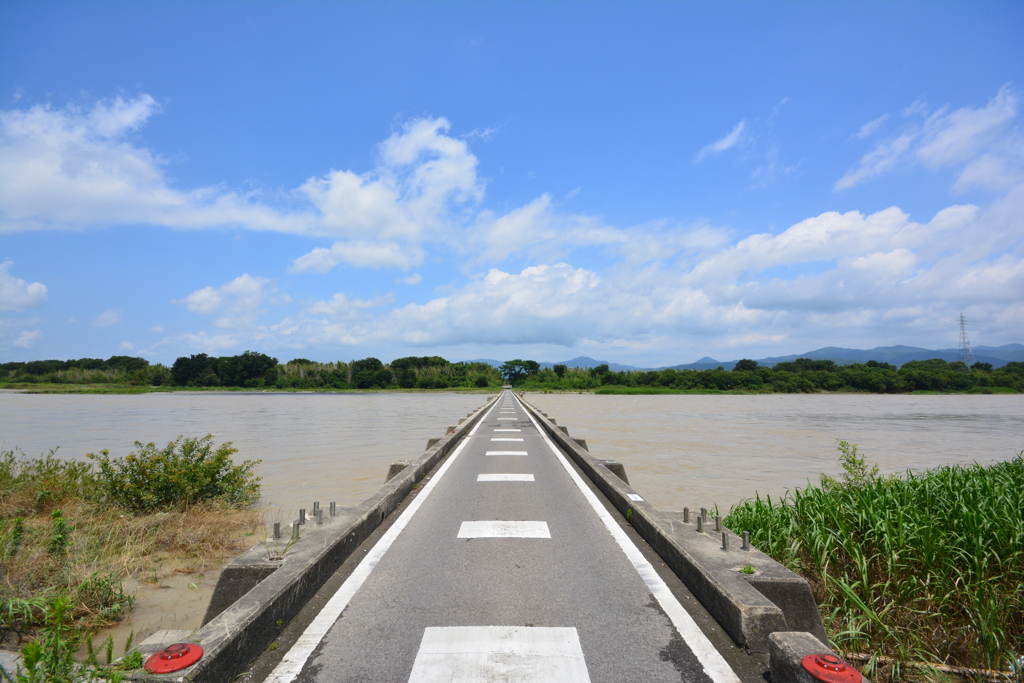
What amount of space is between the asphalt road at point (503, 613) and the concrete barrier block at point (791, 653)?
245mm

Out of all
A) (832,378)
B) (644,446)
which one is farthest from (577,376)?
(644,446)

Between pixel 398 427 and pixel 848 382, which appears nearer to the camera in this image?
pixel 398 427

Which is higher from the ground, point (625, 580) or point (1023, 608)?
point (625, 580)

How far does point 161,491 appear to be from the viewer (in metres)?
8.16

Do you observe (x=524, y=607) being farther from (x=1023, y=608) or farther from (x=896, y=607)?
(x=1023, y=608)

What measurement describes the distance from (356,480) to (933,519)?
984 centimetres

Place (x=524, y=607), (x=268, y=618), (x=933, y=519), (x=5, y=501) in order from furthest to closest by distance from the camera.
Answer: (x=5, y=501) < (x=933, y=519) < (x=524, y=607) < (x=268, y=618)

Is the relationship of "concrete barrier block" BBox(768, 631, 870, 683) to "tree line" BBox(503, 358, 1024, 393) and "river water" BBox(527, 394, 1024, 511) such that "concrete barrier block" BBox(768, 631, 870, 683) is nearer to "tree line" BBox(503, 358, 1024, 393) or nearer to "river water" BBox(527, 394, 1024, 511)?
"river water" BBox(527, 394, 1024, 511)

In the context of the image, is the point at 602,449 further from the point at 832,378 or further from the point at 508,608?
the point at 832,378

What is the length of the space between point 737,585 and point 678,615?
466 millimetres

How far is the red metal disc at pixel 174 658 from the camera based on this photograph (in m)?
2.59

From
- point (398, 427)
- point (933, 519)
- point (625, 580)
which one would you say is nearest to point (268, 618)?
point (625, 580)

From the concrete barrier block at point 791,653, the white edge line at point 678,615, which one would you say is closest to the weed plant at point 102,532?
the white edge line at point 678,615

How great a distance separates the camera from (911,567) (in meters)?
5.33
